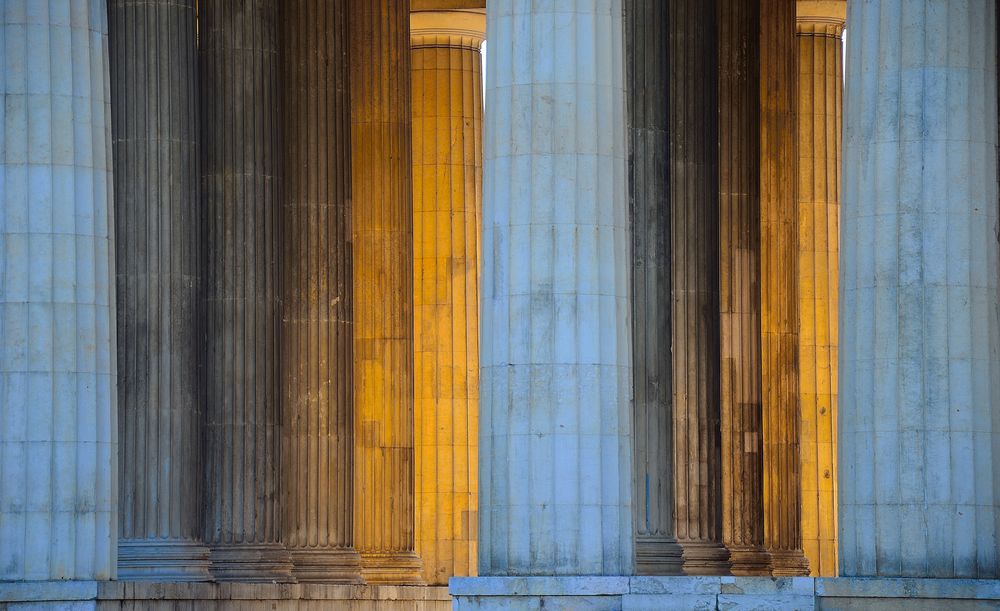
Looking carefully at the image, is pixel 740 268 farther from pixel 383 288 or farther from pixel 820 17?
pixel 820 17

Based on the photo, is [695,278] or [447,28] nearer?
[695,278]

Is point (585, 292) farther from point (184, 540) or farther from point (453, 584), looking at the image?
point (184, 540)

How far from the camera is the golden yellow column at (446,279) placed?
136 meters

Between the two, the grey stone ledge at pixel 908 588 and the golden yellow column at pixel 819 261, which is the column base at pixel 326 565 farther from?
the grey stone ledge at pixel 908 588

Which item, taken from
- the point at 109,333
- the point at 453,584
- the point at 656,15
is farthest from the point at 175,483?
the point at 656,15

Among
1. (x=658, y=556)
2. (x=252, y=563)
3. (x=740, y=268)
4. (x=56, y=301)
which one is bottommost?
(x=252, y=563)

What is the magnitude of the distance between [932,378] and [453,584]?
16880 millimetres

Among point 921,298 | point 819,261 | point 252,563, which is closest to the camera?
point 921,298

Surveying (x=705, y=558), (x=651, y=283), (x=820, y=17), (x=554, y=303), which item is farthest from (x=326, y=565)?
(x=820, y=17)

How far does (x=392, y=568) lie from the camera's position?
115875mm

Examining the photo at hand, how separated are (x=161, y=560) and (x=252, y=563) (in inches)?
333

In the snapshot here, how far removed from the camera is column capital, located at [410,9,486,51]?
140 metres

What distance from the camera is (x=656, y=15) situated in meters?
105

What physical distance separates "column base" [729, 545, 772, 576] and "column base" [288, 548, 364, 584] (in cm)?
1739
